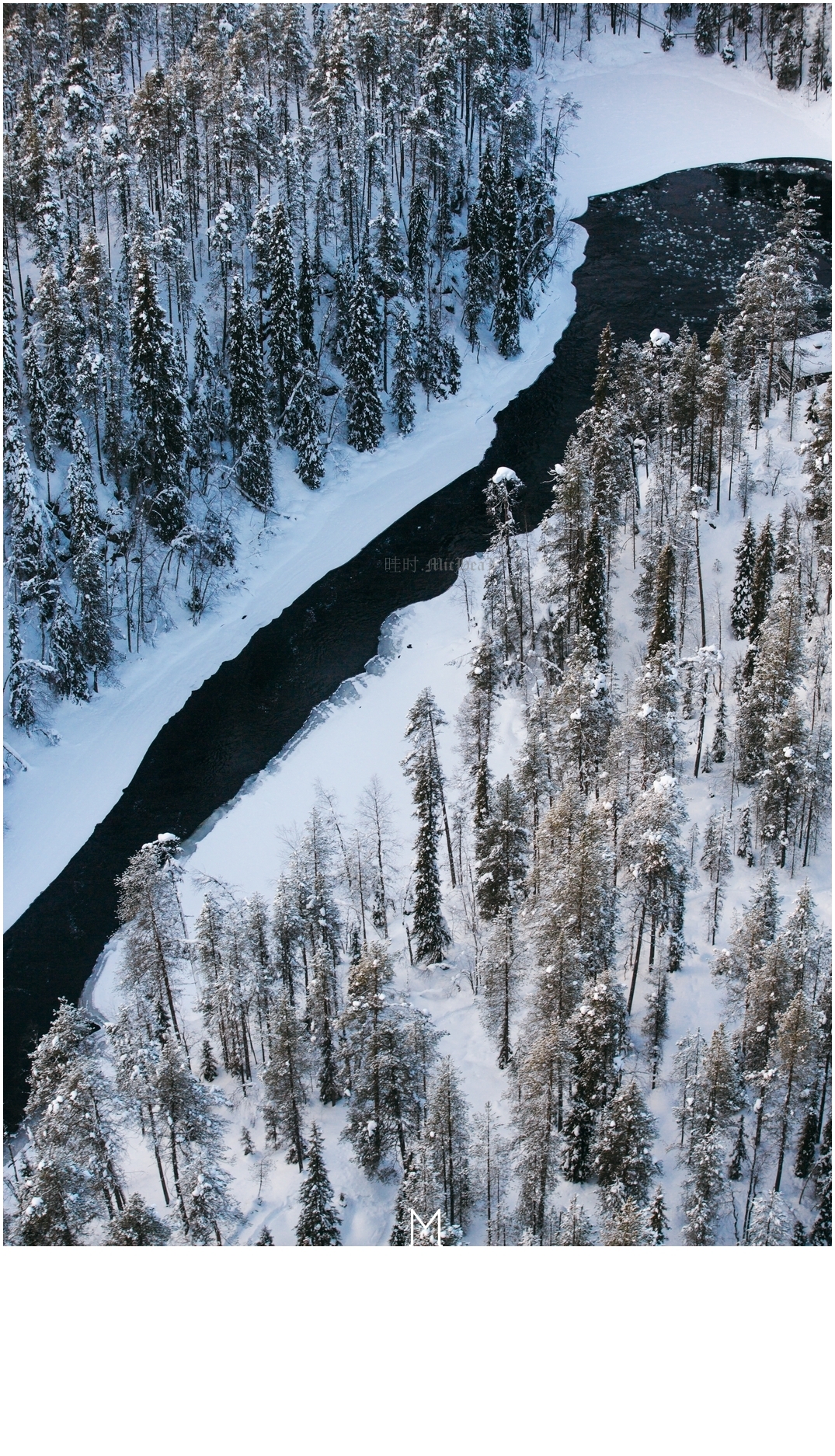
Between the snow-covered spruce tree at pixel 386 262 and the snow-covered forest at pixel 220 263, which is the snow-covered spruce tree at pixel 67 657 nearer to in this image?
the snow-covered forest at pixel 220 263

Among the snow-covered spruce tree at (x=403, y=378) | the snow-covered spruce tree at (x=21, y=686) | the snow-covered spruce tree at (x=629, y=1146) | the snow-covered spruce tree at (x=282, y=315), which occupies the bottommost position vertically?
the snow-covered spruce tree at (x=629, y=1146)

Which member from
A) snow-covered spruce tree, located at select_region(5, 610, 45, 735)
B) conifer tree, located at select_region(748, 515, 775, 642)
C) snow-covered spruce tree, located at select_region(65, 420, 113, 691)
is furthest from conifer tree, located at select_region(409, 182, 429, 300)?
snow-covered spruce tree, located at select_region(5, 610, 45, 735)

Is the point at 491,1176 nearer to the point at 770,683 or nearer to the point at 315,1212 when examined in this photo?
the point at 315,1212

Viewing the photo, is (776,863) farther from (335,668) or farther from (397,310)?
(397,310)

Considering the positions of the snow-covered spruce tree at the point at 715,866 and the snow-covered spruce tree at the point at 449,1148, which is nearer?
the snow-covered spruce tree at the point at 449,1148

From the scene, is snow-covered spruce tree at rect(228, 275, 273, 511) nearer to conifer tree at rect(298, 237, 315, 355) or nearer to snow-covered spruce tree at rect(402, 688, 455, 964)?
conifer tree at rect(298, 237, 315, 355)

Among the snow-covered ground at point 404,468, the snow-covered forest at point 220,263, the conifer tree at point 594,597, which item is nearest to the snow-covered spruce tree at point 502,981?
the conifer tree at point 594,597
